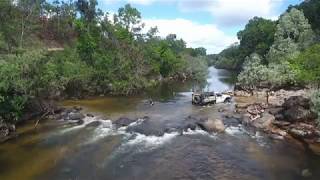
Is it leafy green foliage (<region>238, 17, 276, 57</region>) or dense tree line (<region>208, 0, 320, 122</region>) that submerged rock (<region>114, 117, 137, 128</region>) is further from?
leafy green foliage (<region>238, 17, 276, 57</region>)

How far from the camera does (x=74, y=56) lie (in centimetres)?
6744

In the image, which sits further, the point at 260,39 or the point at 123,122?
the point at 260,39

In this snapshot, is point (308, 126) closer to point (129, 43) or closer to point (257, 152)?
point (257, 152)

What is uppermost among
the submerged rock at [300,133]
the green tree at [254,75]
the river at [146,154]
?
the green tree at [254,75]

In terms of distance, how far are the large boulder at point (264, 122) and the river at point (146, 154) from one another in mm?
1727

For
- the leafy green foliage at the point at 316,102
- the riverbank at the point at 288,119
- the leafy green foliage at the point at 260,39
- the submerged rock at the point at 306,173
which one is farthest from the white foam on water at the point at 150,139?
the leafy green foliage at the point at 260,39

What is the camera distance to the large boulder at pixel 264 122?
39562mm

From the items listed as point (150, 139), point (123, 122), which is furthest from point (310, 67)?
point (123, 122)

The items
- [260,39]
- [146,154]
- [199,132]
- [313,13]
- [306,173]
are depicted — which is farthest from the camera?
[260,39]

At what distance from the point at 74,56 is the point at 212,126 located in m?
38.1

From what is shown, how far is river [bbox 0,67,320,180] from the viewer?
2609 centimetres

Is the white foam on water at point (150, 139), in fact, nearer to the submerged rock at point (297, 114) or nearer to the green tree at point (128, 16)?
the submerged rock at point (297, 114)

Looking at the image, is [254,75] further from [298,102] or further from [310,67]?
[298,102]

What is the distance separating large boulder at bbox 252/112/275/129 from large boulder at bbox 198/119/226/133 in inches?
167
